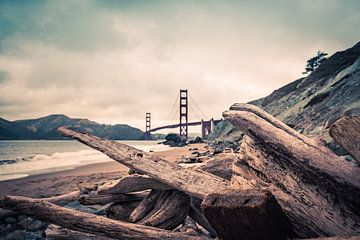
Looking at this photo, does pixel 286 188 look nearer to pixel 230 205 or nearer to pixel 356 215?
pixel 356 215

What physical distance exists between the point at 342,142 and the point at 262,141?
0.64 metres

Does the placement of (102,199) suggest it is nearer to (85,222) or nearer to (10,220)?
(85,222)

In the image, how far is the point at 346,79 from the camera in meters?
17.1

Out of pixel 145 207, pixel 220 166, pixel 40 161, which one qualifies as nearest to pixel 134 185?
pixel 145 207

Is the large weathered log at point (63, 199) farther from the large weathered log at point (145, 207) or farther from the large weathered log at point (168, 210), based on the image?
the large weathered log at point (168, 210)

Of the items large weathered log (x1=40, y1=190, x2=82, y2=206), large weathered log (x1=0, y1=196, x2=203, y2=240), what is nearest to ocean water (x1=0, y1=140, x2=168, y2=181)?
large weathered log (x1=40, y1=190, x2=82, y2=206)

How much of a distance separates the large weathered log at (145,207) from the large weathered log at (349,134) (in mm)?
1914

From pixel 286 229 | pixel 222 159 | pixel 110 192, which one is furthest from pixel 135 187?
pixel 286 229

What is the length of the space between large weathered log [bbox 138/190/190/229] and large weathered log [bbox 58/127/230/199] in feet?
1.15

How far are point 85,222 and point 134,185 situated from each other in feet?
2.58

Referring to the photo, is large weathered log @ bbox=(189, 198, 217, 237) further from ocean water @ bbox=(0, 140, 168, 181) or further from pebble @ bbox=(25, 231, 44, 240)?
ocean water @ bbox=(0, 140, 168, 181)

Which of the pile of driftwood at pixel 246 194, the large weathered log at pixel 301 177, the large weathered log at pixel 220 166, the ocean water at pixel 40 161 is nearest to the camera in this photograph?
the pile of driftwood at pixel 246 194

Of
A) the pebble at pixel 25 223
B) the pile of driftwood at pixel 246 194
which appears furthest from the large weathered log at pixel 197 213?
the pebble at pixel 25 223

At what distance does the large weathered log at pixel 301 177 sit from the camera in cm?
194
